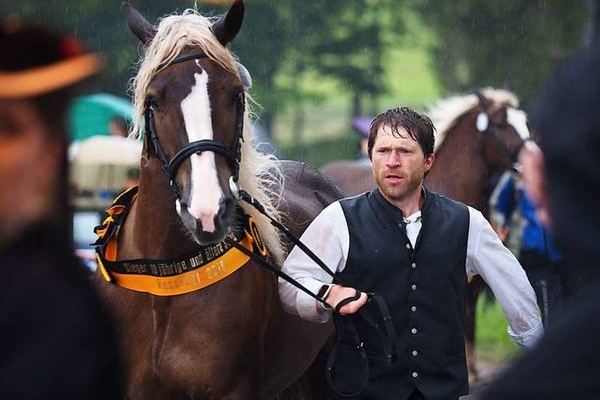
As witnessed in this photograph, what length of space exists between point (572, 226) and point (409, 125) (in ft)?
9.83

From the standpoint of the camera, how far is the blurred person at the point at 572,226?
2096 millimetres

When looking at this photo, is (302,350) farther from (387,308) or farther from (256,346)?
(387,308)

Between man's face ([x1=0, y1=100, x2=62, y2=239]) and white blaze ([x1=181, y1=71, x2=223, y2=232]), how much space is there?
2.61 meters

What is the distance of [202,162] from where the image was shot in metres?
4.91

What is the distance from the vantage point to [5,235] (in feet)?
6.85

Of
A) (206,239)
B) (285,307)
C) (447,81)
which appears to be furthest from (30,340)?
(447,81)

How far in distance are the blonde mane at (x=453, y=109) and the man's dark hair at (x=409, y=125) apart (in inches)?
191

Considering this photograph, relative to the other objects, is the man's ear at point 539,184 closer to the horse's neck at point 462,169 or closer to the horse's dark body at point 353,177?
the horse's neck at point 462,169

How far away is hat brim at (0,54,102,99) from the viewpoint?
6.96 feet

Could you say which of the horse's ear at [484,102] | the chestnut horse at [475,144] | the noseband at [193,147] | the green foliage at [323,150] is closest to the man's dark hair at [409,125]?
the noseband at [193,147]

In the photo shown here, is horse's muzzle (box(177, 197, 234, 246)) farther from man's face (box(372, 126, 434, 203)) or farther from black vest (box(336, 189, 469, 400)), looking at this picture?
man's face (box(372, 126, 434, 203))

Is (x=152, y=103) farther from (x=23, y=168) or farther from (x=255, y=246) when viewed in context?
(x=23, y=168)

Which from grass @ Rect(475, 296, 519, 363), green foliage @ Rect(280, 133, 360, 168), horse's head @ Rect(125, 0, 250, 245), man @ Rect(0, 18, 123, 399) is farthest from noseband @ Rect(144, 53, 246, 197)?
green foliage @ Rect(280, 133, 360, 168)

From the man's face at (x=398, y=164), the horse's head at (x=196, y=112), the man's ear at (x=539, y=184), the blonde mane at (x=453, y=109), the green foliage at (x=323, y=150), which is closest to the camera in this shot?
the man's ear at (x=539, y=184)
